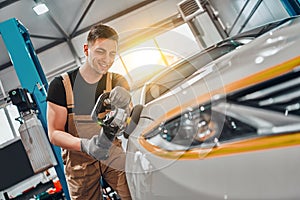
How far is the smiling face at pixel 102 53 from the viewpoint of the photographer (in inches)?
62.1

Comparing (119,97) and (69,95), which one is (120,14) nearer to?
(69,95)

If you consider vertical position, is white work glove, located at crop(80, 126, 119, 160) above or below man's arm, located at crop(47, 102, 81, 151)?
below

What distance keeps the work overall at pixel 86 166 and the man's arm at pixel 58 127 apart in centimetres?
4

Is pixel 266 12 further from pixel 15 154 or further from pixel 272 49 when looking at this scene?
pixel 15 154

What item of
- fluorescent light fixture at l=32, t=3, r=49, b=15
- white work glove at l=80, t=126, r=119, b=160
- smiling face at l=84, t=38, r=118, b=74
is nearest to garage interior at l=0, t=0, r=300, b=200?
fluorescent light fixture at l=32, t=3, r=49, b=15

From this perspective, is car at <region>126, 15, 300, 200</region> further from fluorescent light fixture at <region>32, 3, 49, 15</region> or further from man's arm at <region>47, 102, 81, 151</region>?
fluorescent light fixture at <region>32, 3, 49, 15</region>

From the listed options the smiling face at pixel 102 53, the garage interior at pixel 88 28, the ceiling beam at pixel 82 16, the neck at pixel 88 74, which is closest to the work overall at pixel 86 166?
→ the neck at pixel 88 74

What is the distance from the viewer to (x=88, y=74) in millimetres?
1767

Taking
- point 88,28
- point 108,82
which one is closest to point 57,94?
point 108,82

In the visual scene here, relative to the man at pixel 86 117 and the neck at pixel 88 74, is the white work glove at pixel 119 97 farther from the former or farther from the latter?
the neck at pixel 88 74

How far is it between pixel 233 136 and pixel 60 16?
7416 mm

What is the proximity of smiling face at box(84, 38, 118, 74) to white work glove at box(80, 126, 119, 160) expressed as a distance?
46 cm

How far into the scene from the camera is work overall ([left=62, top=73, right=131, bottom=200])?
166cm

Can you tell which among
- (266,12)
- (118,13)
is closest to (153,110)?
(266,12)
